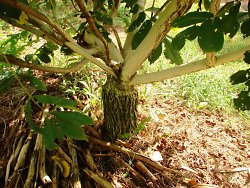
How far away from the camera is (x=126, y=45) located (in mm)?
1634

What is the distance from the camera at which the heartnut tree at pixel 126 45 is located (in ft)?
2.63

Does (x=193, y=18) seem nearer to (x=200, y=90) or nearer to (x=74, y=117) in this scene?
(x=74, y=117)

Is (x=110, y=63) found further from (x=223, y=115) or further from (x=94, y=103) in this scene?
(x=223, y=115)

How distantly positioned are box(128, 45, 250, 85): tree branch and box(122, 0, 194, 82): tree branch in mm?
58

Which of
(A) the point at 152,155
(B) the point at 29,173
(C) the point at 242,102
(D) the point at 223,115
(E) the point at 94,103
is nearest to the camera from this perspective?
(C) the point at 242,102

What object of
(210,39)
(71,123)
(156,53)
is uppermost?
(156,53)

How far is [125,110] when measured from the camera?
1.66 m

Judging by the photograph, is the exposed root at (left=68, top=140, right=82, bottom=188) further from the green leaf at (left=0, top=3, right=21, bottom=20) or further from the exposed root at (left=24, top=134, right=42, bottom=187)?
the green leaf at (left=0, top=3, right=21, bottom=20)

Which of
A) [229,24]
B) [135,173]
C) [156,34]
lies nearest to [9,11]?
[156,34]

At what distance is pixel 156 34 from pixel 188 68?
0.80 ft

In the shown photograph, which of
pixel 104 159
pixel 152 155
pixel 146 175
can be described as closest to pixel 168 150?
pixel 152 155

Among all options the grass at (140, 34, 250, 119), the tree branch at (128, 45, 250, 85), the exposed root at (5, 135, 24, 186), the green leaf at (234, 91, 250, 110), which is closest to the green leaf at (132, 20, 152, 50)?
the tree branch at (128, 45, 250, 85)

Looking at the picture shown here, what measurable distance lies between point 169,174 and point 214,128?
0.65 meters

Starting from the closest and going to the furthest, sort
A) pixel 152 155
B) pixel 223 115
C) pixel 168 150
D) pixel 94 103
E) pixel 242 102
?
pixel 242 102, pixel 152 155, pixel 168 150, pixel 94 103, pixel 223 115
